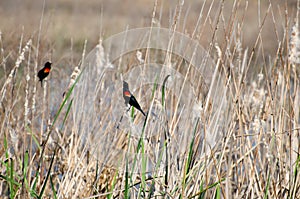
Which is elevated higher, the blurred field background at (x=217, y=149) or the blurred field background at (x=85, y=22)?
the blurred field background at (x=85, y=22)

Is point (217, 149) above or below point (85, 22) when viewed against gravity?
below

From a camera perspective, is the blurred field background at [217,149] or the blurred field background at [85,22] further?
the blurred field background at [85,22]

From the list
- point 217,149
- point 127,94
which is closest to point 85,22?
point 217,149

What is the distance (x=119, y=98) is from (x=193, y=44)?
0.90ft

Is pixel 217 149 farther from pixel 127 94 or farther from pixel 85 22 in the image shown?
pixel 85 22

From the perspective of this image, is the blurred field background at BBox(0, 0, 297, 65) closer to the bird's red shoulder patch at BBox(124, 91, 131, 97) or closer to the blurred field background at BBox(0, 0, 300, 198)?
the blurred field background at BBox(0, 0, 300, 198)

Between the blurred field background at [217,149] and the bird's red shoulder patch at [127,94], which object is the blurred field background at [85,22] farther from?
the bird's red shoulder patch at [127,94]

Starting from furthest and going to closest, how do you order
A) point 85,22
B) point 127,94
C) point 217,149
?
1. point 85,22
2. point 217,149
3. point 127,94

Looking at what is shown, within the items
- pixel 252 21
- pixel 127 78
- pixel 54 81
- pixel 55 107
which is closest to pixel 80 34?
pixel 54 81

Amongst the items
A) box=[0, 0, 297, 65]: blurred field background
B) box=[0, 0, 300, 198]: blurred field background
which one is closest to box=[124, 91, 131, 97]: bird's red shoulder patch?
box=[0, 0, 300, 198]: blurred field background

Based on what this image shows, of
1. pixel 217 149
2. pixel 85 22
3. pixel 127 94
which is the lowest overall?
pixel 217 149

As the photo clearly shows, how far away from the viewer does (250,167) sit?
4.52 feet

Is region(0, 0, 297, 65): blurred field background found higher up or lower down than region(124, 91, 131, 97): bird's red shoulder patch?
higher up

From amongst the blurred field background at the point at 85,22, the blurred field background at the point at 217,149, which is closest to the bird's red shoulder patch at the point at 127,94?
the blurred field background at the point at 217,149
